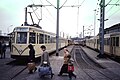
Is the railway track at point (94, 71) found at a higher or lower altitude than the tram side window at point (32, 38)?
lower

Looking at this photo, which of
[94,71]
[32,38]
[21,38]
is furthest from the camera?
Answer: [32,38]

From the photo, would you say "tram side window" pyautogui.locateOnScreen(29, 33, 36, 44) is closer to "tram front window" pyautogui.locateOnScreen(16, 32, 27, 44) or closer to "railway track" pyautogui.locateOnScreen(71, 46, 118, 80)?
"tram front window" pyautogui.locateOnScreen(16, 32, 27, 44)

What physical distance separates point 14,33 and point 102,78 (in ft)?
31.5

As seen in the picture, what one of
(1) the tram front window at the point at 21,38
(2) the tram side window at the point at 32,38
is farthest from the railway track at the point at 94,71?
(1) the tram front window at the point at 21,38

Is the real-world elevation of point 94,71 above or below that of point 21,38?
below

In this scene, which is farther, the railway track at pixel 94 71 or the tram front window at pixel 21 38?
the tram front window at pixel 21 38

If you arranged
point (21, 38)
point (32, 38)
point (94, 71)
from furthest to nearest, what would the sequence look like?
point (32, 38) → point (21, 38) → point (94, 71)

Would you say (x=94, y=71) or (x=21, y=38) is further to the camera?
(x=21, y=38)

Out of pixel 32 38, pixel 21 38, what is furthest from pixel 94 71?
pixel 21 38

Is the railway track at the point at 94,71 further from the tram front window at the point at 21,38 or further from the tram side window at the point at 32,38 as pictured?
the tram front window at the point at 21,38

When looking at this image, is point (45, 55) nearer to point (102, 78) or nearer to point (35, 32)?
point (102, 78)

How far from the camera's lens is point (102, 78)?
14289 mm

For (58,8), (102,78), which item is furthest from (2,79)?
(58,8)

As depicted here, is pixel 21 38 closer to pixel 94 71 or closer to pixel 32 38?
pixel 32 38
